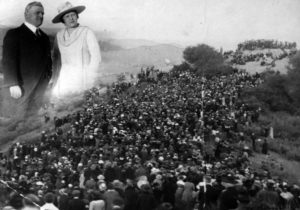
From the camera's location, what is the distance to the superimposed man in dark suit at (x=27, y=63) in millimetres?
6605

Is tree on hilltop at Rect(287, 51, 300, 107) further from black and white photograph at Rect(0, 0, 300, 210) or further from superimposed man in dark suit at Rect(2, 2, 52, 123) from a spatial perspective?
superimposed man in dark suit at Rect(2, 2, 52, 123)

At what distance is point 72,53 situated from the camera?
6.73m

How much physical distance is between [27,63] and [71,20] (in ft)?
2.98

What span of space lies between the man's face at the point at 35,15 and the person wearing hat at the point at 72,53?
249 mm

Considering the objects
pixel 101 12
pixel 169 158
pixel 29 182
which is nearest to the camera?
pixel 29 182

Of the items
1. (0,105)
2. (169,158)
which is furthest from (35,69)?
(169,158)

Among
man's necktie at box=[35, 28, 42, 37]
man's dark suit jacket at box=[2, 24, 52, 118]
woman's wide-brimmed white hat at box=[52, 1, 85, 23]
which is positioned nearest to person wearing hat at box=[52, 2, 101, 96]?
woman's wide-brimmed white hat at box=[52, 1, 85, 23]

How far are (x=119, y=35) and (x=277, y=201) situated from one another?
3369mm

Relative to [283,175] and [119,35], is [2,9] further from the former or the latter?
[283,175]

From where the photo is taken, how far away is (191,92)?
31.9 feet

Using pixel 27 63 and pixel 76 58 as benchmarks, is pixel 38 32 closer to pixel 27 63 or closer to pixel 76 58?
pixel 27 63

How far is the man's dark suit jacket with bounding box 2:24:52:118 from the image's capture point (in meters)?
6.60

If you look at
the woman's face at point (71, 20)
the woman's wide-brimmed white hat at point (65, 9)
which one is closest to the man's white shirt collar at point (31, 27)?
the woman's wide-brimmed white hat at point (65, 9)

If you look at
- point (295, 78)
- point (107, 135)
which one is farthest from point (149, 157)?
point (295, 78)
